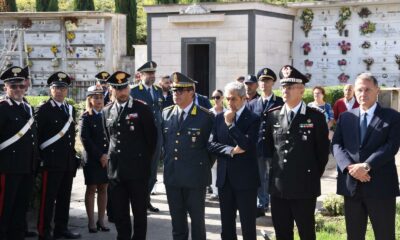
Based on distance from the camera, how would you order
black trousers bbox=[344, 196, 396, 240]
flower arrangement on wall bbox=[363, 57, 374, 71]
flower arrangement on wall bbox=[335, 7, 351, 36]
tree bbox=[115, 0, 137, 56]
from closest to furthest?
black trousers bbox=[344, 196, 396, 240] → flower arrangement on wall bbox=[363, 57, 374, 71] → flower arrangement on wall bbox=[335, 7, 351, 36] → tree bbox=[115, 0, 137, 56]

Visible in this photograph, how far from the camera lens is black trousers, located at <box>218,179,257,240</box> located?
609cm

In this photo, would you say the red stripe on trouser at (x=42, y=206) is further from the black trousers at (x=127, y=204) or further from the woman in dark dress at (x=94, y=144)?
the black trousers at (x=127, y=204)

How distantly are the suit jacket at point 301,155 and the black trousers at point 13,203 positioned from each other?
2.69 meters

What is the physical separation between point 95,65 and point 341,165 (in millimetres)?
18204

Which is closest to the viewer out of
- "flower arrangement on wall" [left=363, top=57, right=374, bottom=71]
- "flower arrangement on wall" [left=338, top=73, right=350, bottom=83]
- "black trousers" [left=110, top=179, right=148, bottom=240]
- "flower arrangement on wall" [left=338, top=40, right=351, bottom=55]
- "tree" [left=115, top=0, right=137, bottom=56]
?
"black trousers" [left=110, top=179, right=148, bottom=240]

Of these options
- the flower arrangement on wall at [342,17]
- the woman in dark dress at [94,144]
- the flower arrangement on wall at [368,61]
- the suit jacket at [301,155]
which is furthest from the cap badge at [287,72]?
the flower arrangement on wall at [342,17]

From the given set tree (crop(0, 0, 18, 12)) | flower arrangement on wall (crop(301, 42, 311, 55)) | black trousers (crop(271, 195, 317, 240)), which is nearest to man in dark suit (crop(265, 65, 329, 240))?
black trousers (crop(271, 195, 317, 240))

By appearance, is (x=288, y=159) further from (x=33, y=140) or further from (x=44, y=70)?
(x=44, y=70)

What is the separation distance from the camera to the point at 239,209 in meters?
6.12

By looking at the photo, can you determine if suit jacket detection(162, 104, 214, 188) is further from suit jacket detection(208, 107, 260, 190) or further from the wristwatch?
the wristwatch

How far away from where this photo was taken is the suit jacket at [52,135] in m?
7.01

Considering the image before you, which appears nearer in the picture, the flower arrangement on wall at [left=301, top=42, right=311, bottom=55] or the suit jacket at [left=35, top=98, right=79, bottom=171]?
the suit jacket at [left=35, top=98, right=79, bottom=171]

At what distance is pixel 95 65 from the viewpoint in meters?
22.8

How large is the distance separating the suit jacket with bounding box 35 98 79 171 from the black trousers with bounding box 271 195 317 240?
2.59 m
